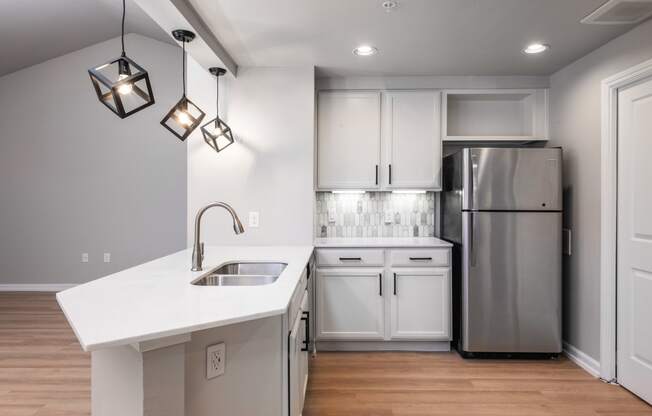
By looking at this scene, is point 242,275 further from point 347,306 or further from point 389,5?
point 389,5

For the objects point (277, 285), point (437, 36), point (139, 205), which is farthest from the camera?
point (139, 205)

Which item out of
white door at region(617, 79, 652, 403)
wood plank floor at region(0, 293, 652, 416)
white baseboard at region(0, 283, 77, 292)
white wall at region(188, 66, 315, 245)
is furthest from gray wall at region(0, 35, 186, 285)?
white door at region(617, 79, 652, 403)

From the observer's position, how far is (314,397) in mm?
2285

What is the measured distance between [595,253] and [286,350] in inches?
92.4

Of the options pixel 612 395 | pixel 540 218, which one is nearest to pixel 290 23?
pixel 540 218

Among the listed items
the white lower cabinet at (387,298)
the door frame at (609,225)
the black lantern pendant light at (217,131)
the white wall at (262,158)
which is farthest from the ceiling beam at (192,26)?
the door frame at (609,225)

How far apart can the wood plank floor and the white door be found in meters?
0.23

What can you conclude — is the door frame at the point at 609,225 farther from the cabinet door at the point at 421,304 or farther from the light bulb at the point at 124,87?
the light bulb at the point at 124,87

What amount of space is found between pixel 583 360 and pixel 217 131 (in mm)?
3195

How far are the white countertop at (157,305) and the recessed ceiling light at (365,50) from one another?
Answer: 166 centimetres

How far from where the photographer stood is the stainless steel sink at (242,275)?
1935 millimetres

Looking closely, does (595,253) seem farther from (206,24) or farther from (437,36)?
(206,24)

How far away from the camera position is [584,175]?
2.71m

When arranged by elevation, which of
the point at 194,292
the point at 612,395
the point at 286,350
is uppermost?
the point at 194,292
